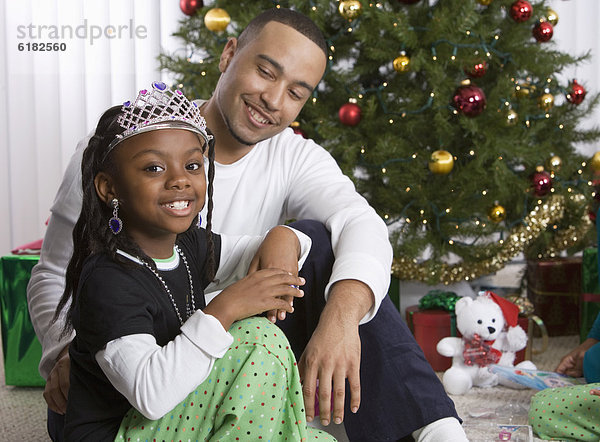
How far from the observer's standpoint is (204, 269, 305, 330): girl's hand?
3.32 ft

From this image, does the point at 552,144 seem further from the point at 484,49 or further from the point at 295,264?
the point at 295,264

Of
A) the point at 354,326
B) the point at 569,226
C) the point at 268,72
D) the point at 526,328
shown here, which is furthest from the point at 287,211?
the point at 569,226

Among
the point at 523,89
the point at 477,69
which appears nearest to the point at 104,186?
the point at 477,69

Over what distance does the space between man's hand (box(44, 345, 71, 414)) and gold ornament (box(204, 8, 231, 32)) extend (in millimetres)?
1353

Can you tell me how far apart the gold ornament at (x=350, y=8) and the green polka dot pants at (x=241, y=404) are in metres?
1.42

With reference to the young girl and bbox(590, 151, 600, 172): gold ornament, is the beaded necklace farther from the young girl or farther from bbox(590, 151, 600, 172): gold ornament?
bbox(590, 151, 600, 172): gold ornament

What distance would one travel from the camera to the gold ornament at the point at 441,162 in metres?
2.19

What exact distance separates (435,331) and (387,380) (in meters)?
0.90

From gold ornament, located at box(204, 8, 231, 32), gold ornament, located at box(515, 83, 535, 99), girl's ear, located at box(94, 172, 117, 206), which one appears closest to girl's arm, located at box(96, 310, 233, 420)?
girl's ear, located at box(94, 172, 117, 206)

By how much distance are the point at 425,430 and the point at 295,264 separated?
1.24 ft

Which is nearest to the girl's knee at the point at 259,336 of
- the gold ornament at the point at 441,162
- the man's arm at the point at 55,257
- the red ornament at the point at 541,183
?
the man's arm at the point at 55,257

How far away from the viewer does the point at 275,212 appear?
167 centimetres

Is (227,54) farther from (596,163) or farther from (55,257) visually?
(596,163)

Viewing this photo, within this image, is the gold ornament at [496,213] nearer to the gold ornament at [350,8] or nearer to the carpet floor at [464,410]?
the carpet floor at [464,410]
